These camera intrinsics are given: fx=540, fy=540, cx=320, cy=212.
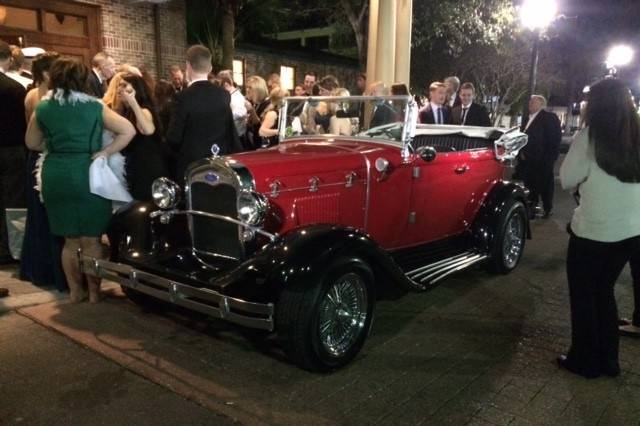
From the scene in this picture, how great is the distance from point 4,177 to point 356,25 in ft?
44.1

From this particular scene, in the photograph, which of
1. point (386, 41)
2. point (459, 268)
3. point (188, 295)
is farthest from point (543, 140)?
point (188, 295)

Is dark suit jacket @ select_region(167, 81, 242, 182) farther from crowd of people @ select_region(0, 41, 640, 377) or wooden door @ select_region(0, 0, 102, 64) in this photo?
wooden door @ select_region(0, 0, 102, 64)

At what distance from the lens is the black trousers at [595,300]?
331 cm

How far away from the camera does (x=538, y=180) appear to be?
28.3 feet

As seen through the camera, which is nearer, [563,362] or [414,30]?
[563,362]

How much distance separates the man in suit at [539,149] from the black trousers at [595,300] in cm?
547

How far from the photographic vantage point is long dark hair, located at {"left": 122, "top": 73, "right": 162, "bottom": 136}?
4.52 m

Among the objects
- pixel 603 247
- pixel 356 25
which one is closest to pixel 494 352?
pixel 603 247

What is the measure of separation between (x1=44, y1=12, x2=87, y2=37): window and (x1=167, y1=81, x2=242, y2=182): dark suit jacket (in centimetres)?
685

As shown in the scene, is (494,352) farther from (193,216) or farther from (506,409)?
(193,216)

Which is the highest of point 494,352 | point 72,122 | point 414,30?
point 414,30

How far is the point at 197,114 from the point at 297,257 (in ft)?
7.17

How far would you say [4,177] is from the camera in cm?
524

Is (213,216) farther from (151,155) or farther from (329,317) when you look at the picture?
(151,155)
